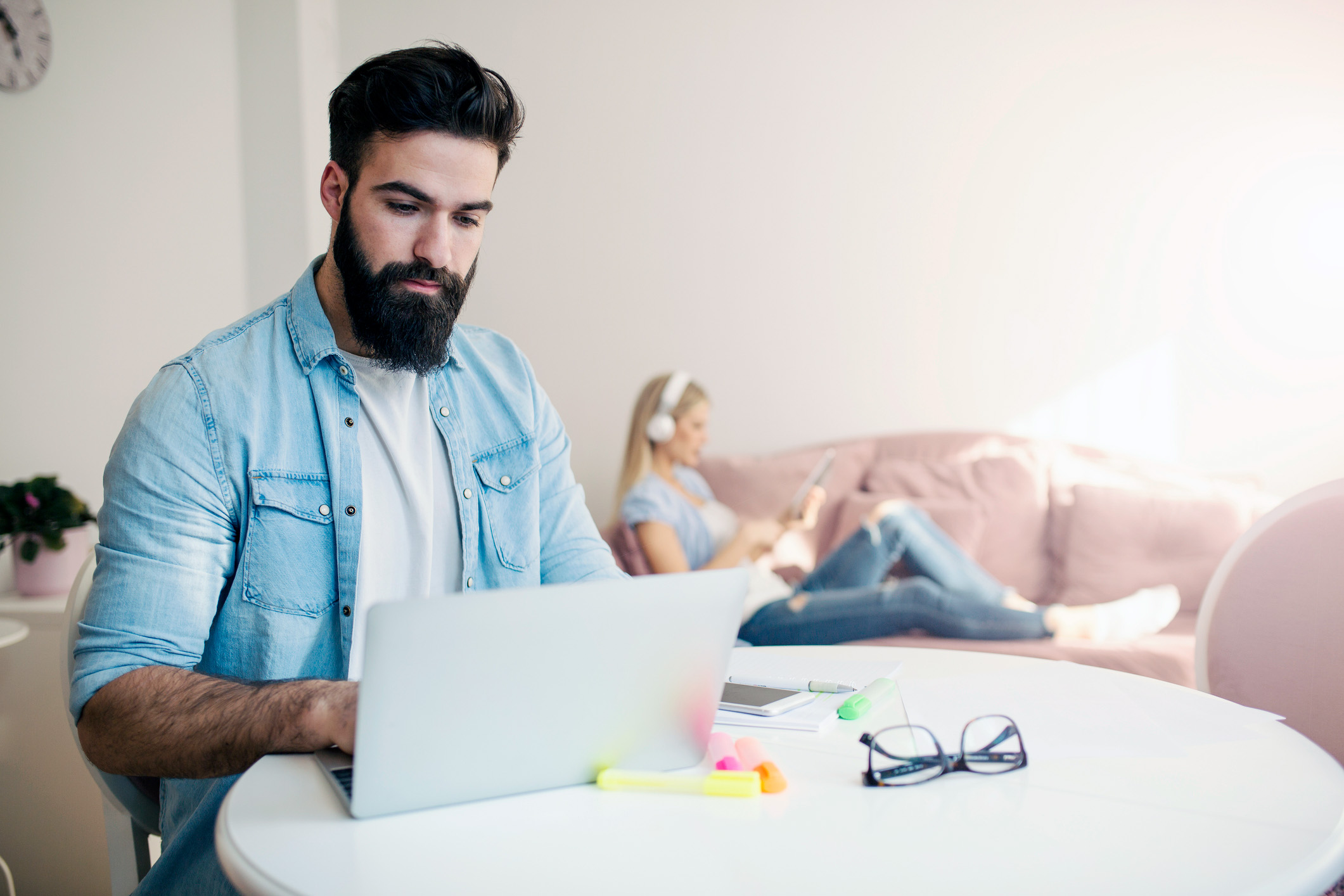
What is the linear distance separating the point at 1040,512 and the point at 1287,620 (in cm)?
168

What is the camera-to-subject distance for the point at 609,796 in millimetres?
705

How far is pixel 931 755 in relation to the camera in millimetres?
779

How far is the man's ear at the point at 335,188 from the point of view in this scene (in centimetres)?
119

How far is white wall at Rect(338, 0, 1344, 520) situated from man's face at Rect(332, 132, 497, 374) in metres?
2.33

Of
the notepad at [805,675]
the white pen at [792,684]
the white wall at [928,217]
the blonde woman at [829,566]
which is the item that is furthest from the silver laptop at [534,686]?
the white wall at [928,217]

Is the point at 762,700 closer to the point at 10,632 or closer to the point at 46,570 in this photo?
the point at 10,632

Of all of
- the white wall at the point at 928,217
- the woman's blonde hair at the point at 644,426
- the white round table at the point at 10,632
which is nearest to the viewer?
the white round table at the point at 10,632

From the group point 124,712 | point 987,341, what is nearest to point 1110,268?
point 987,341

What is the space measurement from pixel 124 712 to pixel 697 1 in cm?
324

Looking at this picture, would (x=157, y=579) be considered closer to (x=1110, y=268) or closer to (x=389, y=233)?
(x=389, y=233)

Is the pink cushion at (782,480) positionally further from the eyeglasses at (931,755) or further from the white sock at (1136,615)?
the eyeglasses at (931,755)

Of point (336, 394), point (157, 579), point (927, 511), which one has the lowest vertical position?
point (927, 511)

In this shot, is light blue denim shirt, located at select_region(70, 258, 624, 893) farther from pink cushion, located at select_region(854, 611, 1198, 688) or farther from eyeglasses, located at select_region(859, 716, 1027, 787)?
pink cushion, located at select_region(854, 611, 1198, 688)

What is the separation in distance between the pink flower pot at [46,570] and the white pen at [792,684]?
6.33 ft
